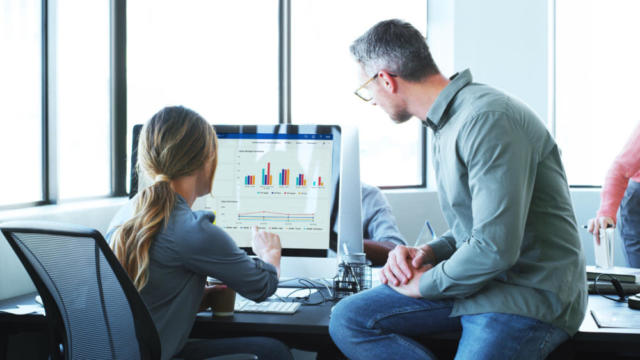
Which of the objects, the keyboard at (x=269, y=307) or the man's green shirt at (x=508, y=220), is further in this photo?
the keyboard at (x=269, y=307)

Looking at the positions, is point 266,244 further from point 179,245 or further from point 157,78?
point 157,78

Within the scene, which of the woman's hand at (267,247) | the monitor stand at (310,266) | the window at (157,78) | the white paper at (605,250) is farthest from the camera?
the window at (157,78)

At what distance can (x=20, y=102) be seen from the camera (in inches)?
90.3

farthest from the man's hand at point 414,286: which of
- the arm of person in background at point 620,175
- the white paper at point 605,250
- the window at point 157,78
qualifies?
the arm of person in background at point 620,175

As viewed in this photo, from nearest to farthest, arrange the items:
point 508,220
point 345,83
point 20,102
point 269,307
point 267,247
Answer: point 508,220 → point 269,307 → point 267,247 → point 20,102 → point 345,83

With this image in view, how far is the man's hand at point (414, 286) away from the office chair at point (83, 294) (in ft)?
1.34

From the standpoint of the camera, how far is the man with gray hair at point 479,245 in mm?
1206

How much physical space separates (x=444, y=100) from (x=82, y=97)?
6.42 ft

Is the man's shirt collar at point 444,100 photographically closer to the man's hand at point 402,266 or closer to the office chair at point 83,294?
the man's hand at point 402,266

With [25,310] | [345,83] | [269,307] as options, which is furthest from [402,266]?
[345,83]

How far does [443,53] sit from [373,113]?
2.29ft

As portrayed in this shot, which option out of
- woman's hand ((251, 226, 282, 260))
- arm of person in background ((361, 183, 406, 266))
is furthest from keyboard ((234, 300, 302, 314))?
arm of person in background ((361, 183, 406, 266))

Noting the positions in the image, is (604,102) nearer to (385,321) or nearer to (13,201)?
(385,321)

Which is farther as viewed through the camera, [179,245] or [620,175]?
[620,175]
